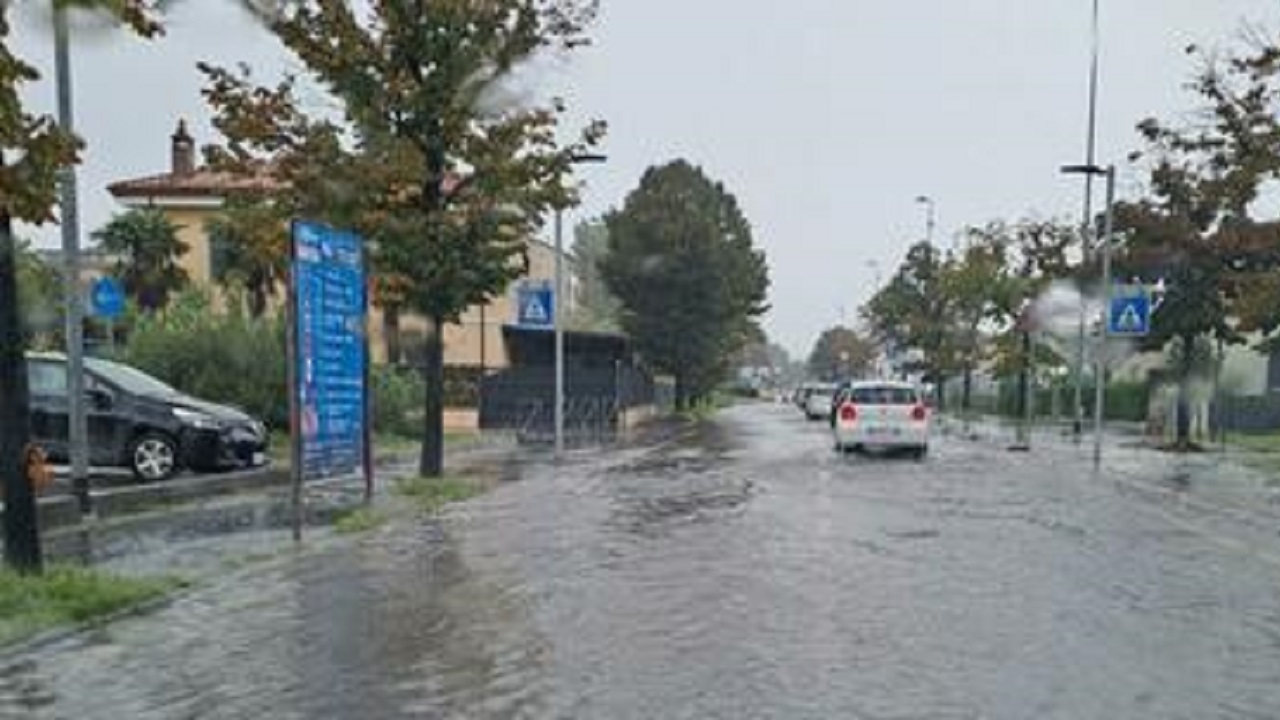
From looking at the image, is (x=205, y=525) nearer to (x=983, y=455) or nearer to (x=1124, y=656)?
(x=1124, y=656)

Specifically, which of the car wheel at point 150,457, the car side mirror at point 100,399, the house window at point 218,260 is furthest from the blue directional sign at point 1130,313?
the house window at point 218,260

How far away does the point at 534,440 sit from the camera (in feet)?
133

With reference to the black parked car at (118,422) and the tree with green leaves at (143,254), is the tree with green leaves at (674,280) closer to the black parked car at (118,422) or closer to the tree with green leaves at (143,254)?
the tree with green leaves at (143,254)

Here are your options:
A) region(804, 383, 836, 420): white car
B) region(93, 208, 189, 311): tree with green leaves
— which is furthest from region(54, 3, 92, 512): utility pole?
region(804, 383, 836, 420): white car

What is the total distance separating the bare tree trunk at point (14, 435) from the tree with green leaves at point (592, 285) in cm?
5773

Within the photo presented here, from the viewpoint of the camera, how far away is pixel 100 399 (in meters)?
22.2

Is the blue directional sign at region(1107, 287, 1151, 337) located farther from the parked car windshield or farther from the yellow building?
the yellow building

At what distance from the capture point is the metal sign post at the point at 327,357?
55.5 feet

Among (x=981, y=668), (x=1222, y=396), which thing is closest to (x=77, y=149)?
(x=981, y=668)

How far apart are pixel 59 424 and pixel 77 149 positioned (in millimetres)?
12425

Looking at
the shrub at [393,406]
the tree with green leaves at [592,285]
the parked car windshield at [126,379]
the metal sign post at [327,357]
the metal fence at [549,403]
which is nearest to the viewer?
→ the metal sign post at [327,357]

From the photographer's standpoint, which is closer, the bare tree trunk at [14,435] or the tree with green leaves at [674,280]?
the bare tree trunk at [14,435]

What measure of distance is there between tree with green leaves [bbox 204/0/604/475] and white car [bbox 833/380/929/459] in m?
12.3

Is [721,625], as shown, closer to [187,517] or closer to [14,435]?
[14,435]
